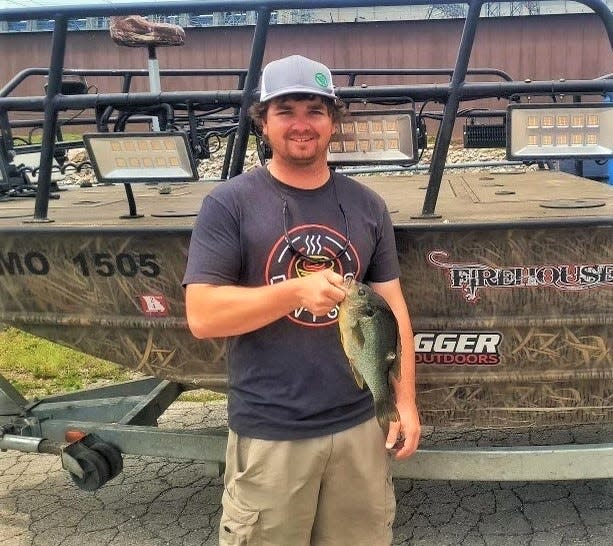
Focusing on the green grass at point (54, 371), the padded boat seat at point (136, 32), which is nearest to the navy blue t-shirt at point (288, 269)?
the padded boat seat at point (136, 32)

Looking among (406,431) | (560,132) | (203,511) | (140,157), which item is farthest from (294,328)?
(203,511)

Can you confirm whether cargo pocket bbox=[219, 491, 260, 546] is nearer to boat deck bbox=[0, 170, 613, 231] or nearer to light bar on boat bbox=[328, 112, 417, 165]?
boat deck bbox=[0, 170, 613, 231]

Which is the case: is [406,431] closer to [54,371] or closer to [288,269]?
[288,269]

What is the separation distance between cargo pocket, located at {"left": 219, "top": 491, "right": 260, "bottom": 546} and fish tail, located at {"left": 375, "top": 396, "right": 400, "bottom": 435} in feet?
1.59

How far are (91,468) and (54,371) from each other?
2719 mm

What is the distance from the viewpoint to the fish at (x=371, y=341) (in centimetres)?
177

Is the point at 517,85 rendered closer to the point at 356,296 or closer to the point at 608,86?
the point at 608,86

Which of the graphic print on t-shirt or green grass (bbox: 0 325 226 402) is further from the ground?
the graphic print on t-shirt

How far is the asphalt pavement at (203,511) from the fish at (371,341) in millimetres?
1493

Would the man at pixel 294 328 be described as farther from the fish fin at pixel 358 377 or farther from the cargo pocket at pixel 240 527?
the fish fin at pixel 358 377

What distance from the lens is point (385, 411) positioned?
202 centimetres

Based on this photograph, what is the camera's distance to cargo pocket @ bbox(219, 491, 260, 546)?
2.19m

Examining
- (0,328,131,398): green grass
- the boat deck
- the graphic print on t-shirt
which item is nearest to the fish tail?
the graphic print on t-shirt

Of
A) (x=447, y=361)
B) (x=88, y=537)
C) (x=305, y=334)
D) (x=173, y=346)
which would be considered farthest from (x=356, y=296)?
(x=88, y=537)
